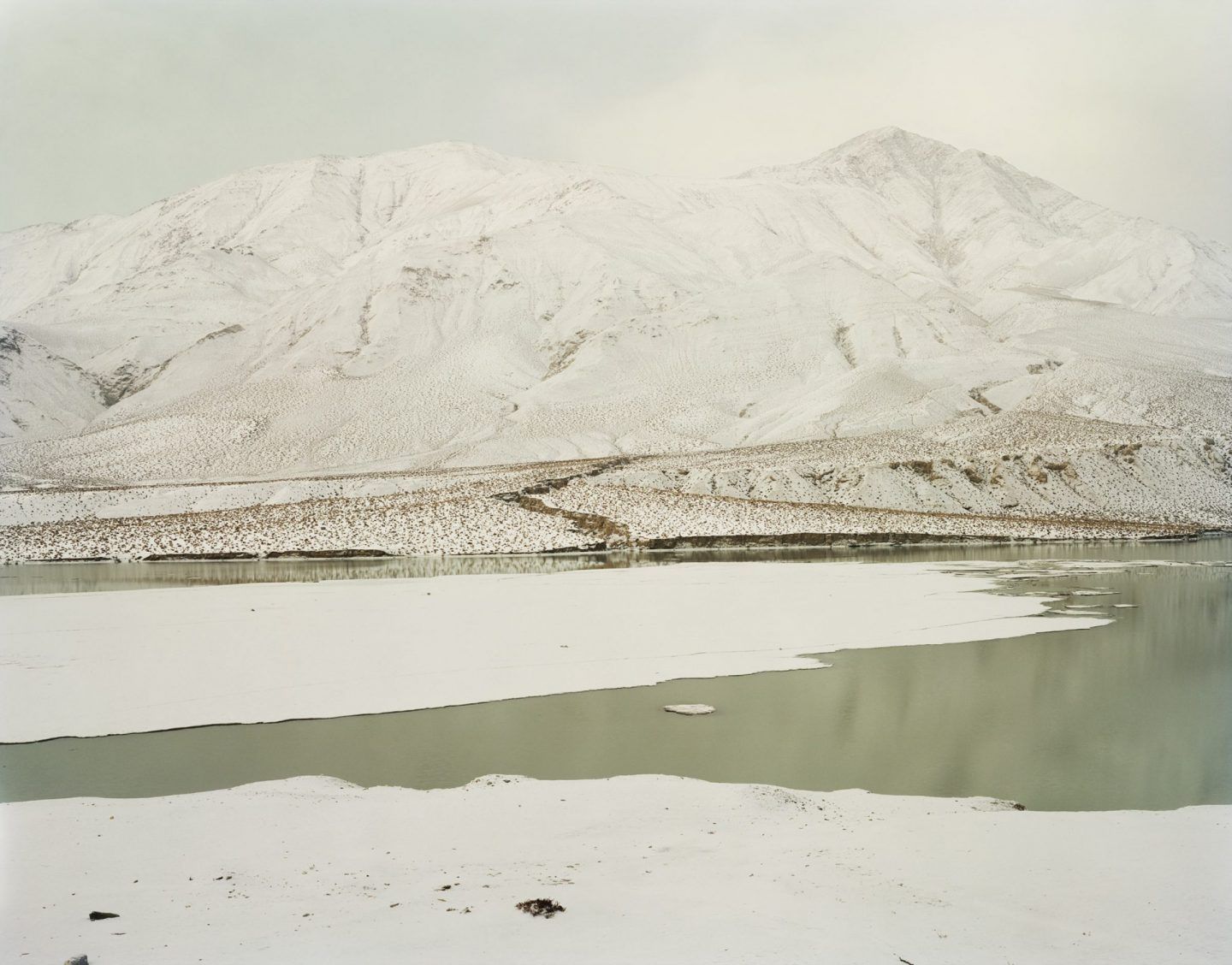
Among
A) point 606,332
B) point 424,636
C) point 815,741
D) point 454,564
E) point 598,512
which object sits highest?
point 606,332

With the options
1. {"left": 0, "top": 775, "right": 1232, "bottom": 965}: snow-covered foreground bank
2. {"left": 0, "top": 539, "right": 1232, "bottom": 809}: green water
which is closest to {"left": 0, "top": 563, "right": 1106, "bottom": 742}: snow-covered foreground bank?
{"left": 0, "top": 539, "right": 1232, "bottom": 809}: green water

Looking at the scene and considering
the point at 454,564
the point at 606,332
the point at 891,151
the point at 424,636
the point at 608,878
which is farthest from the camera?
the point at 891,151

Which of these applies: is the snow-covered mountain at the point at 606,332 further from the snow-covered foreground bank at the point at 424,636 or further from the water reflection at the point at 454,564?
the snow-covered foreground bank at the point at 424,636

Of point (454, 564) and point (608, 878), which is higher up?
point (454, 564)

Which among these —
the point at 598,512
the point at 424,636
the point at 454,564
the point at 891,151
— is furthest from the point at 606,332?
the point at 891,151

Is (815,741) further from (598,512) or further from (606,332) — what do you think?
(606,332)

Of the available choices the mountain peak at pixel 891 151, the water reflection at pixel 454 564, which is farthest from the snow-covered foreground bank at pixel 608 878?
the mountain peak at pixel 891 151

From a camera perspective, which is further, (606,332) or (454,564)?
(606,332)
